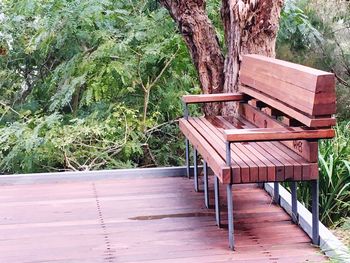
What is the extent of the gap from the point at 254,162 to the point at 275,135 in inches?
8.7

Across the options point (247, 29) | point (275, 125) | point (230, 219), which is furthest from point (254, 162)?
point (247, 29)

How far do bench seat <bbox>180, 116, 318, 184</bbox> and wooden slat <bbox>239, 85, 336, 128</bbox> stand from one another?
23cm

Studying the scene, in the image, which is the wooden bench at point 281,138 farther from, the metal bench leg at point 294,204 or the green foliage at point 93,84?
the green foliage at point 93,84

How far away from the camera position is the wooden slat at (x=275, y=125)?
140 inches

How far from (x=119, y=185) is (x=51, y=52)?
324 centimetres

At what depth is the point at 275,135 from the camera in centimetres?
346

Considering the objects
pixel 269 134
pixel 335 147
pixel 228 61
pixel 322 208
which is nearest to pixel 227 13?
pixel 228 61

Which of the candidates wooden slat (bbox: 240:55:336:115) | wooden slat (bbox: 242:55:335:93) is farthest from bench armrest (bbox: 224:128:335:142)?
wooden slat (bbox: 242:55:335:93)

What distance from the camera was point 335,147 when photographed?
5.32 metres

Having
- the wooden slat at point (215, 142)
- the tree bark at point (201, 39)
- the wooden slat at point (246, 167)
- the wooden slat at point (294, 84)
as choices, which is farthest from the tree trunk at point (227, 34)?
the wooden slat at point (246, 167)

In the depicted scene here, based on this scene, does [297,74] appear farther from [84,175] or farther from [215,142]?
[84,175]

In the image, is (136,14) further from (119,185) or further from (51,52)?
(119,185)

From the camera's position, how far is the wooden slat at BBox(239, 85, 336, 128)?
3471mm

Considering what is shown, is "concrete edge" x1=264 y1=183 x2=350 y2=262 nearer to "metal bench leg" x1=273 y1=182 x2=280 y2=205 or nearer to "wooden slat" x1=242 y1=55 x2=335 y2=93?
"metal bench leg" x1=273 y1=182 x2=280 y2=205
